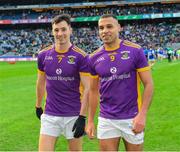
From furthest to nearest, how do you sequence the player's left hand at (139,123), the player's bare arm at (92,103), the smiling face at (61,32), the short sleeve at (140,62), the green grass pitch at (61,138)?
the green grass pitch at (61,138)
the smiling face at (61,32)
the player's bare arm at (92,103)
the short sleeve at (140,62)
the player's left hand at (139,123)

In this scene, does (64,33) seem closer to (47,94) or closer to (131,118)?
(47,94)

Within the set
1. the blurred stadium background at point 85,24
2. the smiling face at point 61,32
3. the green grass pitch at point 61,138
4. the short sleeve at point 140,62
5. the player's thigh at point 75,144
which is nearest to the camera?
the short sleeve at point 140,62

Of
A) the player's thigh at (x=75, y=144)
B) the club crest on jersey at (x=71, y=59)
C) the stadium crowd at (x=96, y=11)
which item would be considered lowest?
the player's thigh at (x=75, y=144)

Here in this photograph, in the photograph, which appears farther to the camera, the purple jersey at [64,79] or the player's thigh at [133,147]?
the purple jersey at [64,79]

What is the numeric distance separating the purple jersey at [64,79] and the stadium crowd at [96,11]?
63706 millimetres

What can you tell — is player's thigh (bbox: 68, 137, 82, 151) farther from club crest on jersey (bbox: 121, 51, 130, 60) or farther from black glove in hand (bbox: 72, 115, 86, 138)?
club crest on jersey (bbox: 121, 51, 130, 60)

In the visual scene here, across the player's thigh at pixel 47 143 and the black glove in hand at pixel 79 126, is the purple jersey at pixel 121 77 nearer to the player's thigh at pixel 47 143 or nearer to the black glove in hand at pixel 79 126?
the black glove in hand at pixel 79 126

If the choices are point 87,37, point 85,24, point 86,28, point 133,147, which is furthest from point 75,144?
point 85,24

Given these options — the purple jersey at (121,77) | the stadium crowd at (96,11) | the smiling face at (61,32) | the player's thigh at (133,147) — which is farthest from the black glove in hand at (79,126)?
the stadium crowd at (96,11)

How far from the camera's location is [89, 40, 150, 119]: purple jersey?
5543 mm

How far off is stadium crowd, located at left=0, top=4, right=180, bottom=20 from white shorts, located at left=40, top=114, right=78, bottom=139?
6384cm

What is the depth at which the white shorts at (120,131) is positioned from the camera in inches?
219

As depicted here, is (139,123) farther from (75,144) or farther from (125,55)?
(75,144)

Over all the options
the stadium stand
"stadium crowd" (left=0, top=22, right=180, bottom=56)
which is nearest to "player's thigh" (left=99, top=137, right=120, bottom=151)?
"stadium crowd" (left=0, top=22, right=180, bottom=56)
